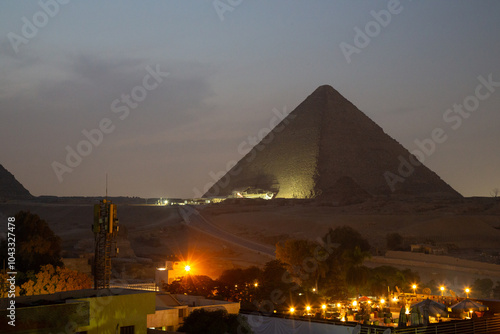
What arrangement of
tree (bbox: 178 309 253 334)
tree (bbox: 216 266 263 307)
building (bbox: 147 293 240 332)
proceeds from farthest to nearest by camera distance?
1. tree (bbox: 216 266 263 307)
2. building (bbox: 147 293 240 332)
3. tree (bbox: 178 309 253 334)

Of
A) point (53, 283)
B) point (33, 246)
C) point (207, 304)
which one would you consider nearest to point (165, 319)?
point (207, 304)

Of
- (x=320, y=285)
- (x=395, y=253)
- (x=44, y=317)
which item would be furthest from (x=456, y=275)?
(x=44, y=317)

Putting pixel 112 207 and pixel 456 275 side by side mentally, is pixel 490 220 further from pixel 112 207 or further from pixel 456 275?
pixel 112 207

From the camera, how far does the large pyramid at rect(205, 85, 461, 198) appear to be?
111375 millimetres

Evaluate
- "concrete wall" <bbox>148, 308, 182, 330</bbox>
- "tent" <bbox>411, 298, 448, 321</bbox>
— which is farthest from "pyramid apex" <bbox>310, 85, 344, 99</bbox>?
"concrete wall" <bbox>148, 308, 182, 330</bbox>

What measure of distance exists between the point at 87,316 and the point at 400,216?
178 ft

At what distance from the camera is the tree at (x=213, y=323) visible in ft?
47.3

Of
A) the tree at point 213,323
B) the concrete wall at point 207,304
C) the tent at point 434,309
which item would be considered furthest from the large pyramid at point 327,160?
the tree at point 213,323

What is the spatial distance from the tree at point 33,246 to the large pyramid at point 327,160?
74.0m

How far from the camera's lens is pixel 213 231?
189 ft

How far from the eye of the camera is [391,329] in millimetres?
13492

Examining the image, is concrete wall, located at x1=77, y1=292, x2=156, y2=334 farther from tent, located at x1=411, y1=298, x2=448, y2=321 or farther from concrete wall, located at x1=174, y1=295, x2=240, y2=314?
tent, located at x1=411, y1=298, x2=448, y2=321

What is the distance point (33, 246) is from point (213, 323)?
14.4m

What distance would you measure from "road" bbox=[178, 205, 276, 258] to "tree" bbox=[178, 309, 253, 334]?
89.0 feet
